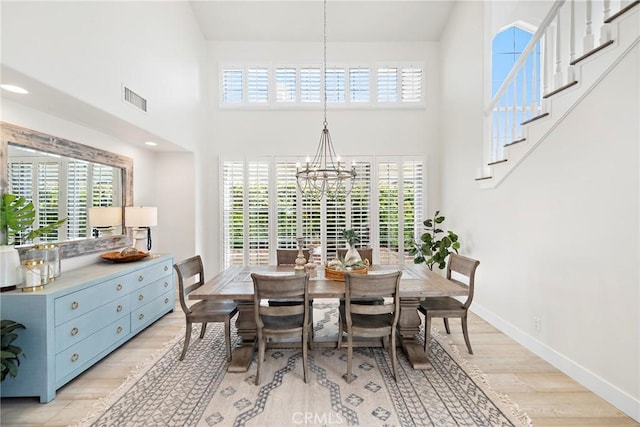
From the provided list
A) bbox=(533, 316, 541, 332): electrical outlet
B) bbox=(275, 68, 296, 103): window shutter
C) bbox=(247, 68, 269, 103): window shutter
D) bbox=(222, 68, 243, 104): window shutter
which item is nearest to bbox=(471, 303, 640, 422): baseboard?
bbox=(533, 316, 541, 332): electrical outlet

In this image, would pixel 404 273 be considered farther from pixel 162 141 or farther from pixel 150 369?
pixel 162 141

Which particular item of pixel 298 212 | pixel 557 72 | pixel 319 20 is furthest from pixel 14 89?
pixel 557 72

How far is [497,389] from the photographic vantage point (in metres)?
2.36

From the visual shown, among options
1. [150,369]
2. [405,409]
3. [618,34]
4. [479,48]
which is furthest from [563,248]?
[150,369]

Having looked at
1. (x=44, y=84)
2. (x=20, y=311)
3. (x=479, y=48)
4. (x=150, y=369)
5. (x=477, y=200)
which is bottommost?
(x=150, y=369)

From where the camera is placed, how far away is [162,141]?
156 inches

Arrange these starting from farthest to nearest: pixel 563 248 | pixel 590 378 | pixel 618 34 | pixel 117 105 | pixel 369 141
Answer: pixel 369 141 → pixel 117 105 → pixel 563 248 → pixel 590 378 → pixel 618 34

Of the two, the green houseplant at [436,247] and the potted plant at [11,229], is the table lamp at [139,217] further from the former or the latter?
the green houseplant at [436,247]

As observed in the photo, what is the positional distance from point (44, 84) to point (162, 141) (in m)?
1.79

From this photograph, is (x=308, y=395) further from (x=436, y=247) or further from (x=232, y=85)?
(x=232, y=85)

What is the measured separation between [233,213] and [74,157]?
2.46m

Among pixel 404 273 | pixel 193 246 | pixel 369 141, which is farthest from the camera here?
pixel 369 141

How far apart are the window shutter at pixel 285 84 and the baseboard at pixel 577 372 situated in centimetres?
478

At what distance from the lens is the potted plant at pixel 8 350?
6.41ft
